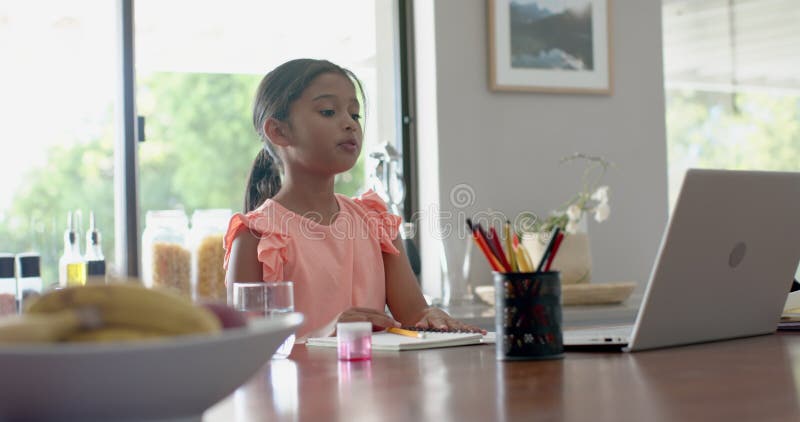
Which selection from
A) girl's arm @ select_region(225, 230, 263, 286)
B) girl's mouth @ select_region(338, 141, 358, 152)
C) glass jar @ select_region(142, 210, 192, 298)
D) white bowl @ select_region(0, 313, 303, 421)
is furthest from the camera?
glass jar @ select_region(142, 210, 192, 298)

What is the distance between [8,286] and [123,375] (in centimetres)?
197

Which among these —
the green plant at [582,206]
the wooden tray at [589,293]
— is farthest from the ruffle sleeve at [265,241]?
the green plant at [582,206]

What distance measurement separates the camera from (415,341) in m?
1.26

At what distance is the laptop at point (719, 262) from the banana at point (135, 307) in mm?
631

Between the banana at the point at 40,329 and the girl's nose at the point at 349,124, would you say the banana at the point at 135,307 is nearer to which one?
the banana at the point at 40,329

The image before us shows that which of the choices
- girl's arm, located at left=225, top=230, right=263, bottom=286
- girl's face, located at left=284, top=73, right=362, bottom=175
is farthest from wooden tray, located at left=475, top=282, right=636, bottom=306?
girl's arm, located at left=225, top=230, right=263, bottom=286

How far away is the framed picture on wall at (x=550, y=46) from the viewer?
2.99 m

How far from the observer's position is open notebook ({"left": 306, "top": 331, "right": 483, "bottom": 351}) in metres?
1.23

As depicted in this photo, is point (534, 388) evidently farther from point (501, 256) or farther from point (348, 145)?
point (348, 145)

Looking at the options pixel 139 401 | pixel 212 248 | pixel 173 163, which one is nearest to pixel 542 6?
pixel 212 248

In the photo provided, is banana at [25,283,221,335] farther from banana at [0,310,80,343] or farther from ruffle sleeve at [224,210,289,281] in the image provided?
ruffle sleeve at [224,210,289,281]

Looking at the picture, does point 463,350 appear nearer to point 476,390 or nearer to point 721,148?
point 476,390

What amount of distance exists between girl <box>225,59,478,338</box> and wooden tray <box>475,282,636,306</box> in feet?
1.87

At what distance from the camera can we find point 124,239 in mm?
2689
